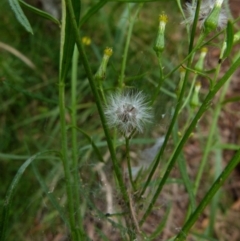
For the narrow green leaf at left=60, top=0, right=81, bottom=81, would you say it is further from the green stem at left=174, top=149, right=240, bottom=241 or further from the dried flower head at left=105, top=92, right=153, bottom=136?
the green stem at left=174, top=149, right=240, bottom=241

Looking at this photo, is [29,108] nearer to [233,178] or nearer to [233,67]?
[233,178]

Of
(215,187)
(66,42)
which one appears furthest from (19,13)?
(215,187)

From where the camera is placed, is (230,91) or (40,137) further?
(230,91)

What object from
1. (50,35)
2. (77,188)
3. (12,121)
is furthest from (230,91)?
(77,188)

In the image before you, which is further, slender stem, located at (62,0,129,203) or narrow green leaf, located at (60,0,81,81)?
narrow green leaf, located at (60,0,81,81)

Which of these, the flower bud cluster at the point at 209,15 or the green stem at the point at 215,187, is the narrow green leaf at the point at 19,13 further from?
the green stem at the point at 215,187

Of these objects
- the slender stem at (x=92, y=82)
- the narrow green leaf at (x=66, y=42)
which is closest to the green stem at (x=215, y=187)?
the slender stem at (x=92, y=82)

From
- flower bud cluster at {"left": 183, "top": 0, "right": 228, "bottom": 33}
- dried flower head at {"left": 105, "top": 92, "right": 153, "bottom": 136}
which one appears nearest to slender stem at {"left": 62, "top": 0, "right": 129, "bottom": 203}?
dried flower head at {"left": 105, "top": 92, "right": 153, "bottom": 136}

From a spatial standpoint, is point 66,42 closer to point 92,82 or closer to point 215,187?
point 92,82

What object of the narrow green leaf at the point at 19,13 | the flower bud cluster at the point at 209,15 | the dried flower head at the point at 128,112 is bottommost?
the dried flower head at the point at 128,112
